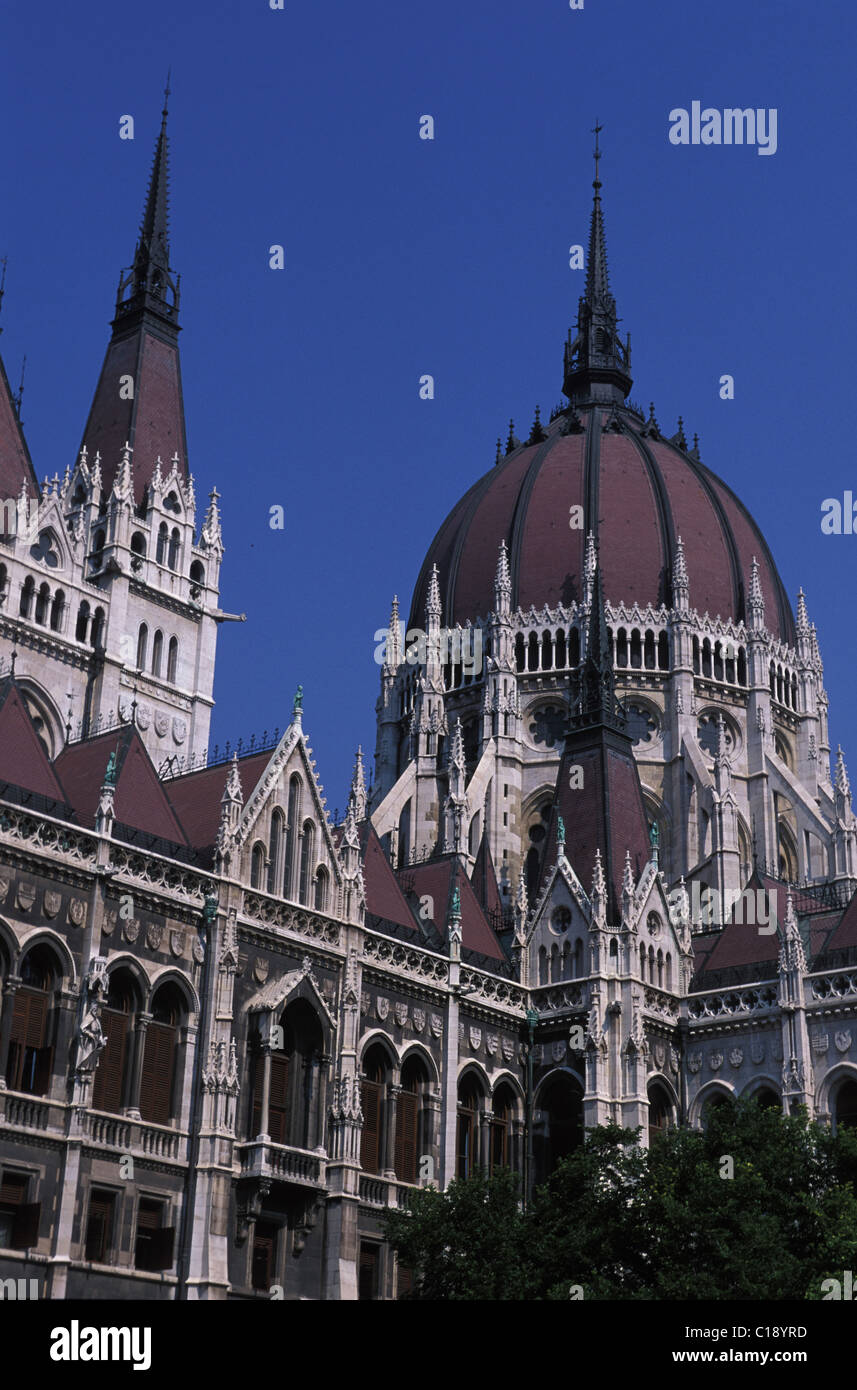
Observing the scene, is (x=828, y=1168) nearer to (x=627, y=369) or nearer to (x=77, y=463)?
(x=77, y=463)

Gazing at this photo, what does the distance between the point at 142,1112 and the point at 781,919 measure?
24101 mm

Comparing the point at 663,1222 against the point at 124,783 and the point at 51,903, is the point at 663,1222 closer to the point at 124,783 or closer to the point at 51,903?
the point at 51,903

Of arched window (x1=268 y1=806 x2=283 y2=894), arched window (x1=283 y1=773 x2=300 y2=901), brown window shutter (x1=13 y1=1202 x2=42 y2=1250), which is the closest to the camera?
brown window shutter (x1=13 y1=1202 x2=42 y2=1250)

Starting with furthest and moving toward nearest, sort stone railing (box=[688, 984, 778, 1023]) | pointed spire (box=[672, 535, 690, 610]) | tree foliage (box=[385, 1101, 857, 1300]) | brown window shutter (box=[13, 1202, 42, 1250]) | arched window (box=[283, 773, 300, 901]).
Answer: pointed spire (box=[672, 535, 690, 610]), stone railing (box=[688, 984, 778, 1023]), arched window (box=[283, 773, 300, 901]), brown window shutter (box=[13, 1202, 42, 1250]), tree foliage (box=[385, 1101, 857, 1300])

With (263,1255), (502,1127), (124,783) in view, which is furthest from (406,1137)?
(124,783)

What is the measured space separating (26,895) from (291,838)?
9.46 m

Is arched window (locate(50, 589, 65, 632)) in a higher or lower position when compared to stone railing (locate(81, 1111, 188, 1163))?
higher

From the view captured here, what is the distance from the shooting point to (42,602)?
5847 centimetres

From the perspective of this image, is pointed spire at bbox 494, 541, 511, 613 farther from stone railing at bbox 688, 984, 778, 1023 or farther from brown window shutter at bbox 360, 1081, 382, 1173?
brown window shutter at bbox 360, 1081, 382, 1173

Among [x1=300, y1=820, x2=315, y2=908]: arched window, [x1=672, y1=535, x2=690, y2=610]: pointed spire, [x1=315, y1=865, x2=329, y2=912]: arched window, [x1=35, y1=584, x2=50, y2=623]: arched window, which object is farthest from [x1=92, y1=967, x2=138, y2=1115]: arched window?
[x1=672, y1=535, x2=690, y2=610]: pointed spire

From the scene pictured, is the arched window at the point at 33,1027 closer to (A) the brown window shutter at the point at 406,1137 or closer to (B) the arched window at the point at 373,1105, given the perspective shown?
(B) the arched window at the point at 373,1105

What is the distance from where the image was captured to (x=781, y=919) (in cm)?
5906

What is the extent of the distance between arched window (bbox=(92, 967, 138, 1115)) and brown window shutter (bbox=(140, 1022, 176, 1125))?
53 centimetres

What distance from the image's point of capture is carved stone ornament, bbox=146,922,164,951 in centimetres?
4438
